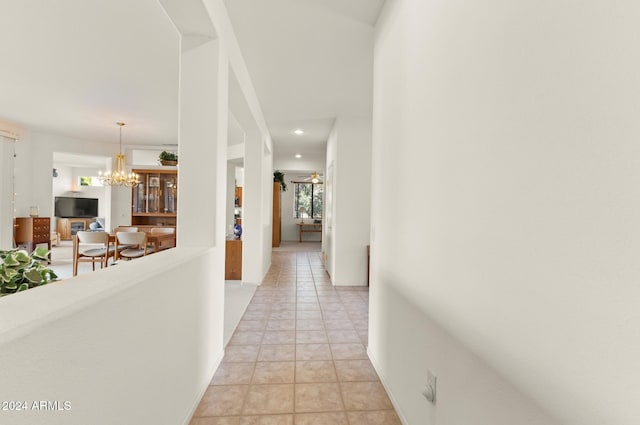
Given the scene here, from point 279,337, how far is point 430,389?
5.73 ft

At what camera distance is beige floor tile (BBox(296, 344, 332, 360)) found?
248 centimetres

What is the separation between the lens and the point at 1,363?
597 millimetres

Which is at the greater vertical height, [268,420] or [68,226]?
[68,226]

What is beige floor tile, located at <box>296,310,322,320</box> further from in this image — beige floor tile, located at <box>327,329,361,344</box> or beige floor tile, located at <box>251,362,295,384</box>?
beige floor tile, located at <box>251,362,295,384</box>

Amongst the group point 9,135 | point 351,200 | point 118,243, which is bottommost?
point 118,243

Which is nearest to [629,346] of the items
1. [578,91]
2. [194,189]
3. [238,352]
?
[578,91]

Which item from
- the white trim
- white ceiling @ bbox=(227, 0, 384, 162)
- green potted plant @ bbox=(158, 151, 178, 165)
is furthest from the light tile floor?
the white trim

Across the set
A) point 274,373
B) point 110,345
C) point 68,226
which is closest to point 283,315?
point 274,373

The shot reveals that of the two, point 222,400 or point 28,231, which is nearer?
point 222,400

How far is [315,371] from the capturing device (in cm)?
226

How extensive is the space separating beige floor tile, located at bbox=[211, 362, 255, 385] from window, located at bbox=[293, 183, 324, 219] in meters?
9.78

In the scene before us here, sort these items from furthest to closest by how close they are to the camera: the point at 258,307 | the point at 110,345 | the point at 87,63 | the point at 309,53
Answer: the point at 258,307 < the point at 87,63 < the point at 309,53 < the point at 110,345

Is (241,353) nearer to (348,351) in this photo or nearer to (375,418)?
(348,351)

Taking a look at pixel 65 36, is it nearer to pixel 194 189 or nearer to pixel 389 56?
pixel 194 189
